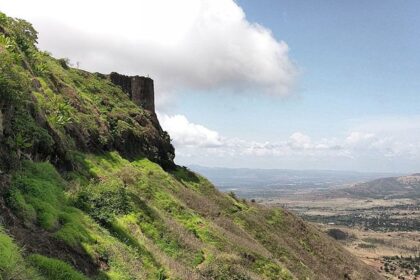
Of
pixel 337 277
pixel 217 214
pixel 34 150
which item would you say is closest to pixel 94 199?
pixel 34 150

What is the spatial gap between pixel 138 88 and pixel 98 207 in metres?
39.7

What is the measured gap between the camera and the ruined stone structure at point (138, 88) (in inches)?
2249

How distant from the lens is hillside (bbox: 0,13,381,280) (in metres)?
13.4

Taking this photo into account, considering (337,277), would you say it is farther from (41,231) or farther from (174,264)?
(41,231)

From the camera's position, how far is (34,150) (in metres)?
19.4

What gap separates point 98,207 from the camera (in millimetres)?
19312

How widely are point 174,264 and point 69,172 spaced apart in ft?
24.5

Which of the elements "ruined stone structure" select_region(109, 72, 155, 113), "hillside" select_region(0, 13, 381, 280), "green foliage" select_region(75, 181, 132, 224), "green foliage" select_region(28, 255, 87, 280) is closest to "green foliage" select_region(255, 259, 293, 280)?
"hillside" select_region(0, 13, 381, 280)

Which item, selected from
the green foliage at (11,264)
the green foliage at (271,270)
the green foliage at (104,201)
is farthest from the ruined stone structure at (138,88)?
the green foliage at (11,264)

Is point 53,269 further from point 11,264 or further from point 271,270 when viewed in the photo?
point 271,270

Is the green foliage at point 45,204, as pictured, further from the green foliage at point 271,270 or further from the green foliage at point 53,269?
the green foliage at point 271,270

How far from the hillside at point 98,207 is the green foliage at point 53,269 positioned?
0.03 m

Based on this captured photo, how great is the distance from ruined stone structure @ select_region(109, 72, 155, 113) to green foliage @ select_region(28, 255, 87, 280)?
153 ft

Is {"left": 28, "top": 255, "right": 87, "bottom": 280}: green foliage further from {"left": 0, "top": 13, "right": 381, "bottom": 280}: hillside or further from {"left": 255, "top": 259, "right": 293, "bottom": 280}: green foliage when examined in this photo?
{"left": 255, "top": 259, "right": 293, "bottom": 280}: green foliage
